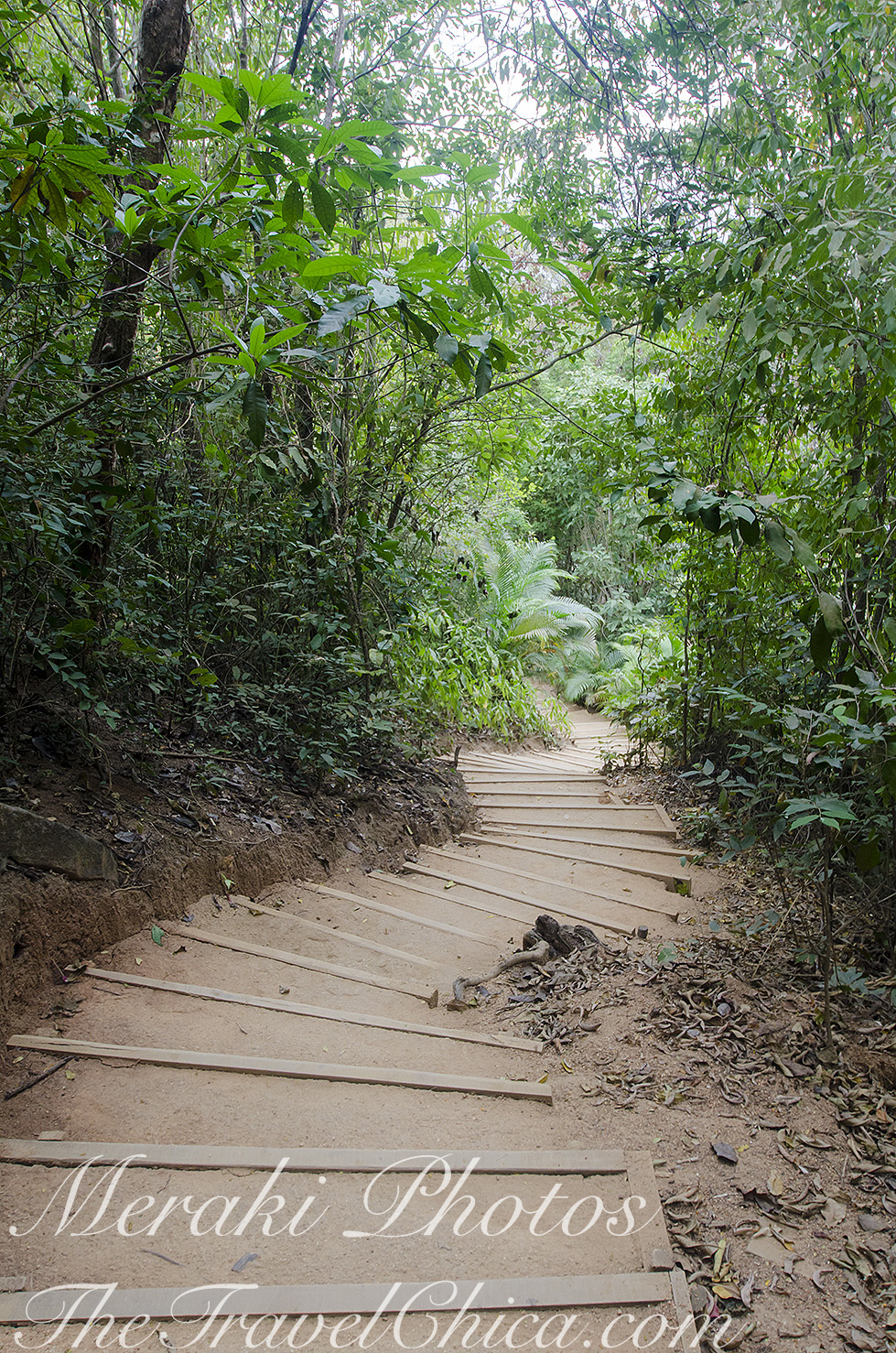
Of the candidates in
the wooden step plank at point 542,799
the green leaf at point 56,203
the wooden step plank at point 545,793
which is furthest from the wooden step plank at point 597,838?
the green leaf at point 56,203

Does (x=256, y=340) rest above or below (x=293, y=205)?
below

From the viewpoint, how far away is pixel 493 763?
6.62 metres

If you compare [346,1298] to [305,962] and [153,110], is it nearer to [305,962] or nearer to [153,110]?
[305,962]

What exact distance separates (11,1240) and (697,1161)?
4.39 ft

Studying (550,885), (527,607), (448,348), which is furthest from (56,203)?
(527,607)

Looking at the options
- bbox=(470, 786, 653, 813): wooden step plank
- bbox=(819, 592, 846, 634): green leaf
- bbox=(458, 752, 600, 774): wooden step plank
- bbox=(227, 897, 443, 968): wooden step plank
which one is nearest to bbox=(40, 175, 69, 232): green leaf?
bbox=(819, 592, 846, 634): green leaf

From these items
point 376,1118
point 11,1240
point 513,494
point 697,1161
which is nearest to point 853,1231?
point 697,1161

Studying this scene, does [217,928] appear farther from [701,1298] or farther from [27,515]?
[701,1298]

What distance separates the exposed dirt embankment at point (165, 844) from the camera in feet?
6.66

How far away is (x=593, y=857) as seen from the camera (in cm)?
400

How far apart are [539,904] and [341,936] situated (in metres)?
0.95

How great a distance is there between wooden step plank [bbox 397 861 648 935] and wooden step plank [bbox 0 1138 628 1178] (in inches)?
54.3

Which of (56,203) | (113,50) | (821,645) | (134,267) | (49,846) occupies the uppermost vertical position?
(113,50)

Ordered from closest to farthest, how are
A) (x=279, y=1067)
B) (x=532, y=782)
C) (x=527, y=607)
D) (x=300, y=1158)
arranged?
(x=300, y=1158), (x=279, y=1067), (x=532, y=782), (x=527, y=607)
